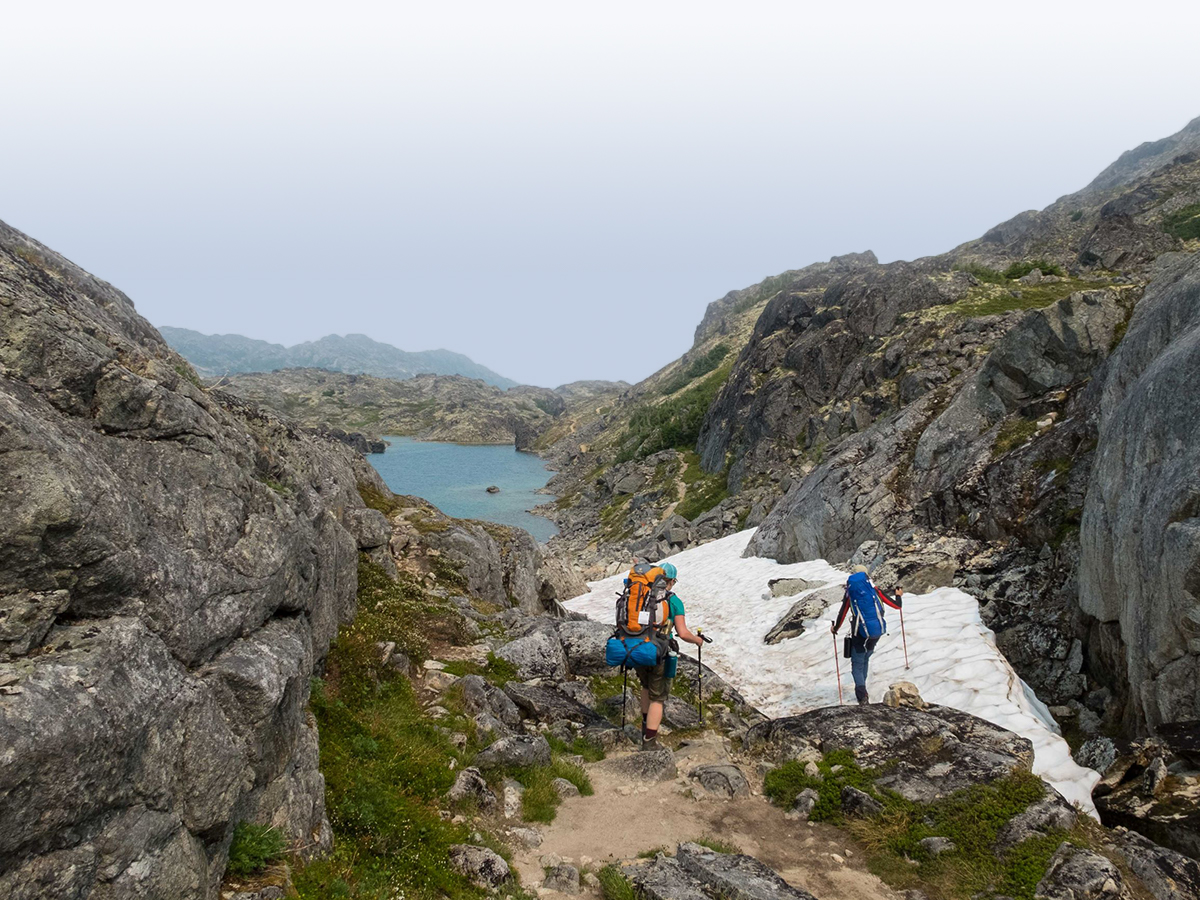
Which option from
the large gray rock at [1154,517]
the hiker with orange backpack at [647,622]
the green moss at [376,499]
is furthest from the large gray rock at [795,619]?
the green moss at [376,499]

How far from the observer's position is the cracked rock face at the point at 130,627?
4863 mm

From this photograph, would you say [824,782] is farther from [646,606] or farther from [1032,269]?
[1032,269]

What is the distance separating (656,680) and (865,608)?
567cm

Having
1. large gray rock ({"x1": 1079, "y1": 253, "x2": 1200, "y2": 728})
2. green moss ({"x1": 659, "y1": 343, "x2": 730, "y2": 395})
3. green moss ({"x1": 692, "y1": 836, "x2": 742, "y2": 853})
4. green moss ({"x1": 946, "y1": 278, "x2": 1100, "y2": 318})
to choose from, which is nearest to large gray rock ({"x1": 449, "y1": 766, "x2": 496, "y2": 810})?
green moss ({"x1": 692, "y1": 836, "x2": 742, "y2": 853})

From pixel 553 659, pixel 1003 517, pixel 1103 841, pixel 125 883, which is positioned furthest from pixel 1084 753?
pixel 125 883

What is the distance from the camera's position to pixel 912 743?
1185 cm

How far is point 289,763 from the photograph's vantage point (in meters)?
7.81

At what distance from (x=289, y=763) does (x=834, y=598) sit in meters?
19.8

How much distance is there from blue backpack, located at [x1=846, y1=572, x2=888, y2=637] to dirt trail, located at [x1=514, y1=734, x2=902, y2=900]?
481 centimetres

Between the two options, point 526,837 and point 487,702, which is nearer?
point 526,837

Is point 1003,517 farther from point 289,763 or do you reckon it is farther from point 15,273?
point 15,273

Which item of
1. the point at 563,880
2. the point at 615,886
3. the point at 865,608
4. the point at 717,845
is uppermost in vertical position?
the point at 865,608

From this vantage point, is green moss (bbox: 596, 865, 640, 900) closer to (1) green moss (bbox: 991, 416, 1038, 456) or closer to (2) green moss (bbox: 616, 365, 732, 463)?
(1) green moss (bbox: 991, 416, 1038, 456)

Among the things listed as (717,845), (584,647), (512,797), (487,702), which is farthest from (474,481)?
(717,845)
